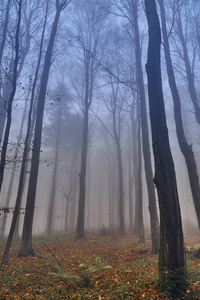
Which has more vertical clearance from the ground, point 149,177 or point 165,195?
point 149,177

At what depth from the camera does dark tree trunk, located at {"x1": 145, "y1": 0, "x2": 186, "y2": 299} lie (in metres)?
3.92

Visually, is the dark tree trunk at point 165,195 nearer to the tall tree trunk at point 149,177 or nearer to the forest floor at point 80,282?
the forest floor at point 80,282

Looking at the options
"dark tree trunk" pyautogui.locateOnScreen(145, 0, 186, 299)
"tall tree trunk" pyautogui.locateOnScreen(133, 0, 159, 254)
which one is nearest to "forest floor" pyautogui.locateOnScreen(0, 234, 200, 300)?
"dark tree trunk" pyautogui.locateOnScreen(145, 0, 186, 299)

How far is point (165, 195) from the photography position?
421 centimetres

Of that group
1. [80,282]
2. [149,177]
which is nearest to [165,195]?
[80,282]

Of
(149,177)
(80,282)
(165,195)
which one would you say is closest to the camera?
(165,195)

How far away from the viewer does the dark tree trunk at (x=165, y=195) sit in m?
3.92

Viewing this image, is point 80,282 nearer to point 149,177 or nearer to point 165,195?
point 165,195

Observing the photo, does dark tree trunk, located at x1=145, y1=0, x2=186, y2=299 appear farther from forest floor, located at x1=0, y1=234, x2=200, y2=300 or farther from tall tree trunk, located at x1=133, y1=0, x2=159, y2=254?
tall tree trunk, located at x1=133, y1=0, x2=159, y2=254

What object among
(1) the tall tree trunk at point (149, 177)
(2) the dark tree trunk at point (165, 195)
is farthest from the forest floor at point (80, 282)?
(1) the tall tree trunk at point (149, 177)

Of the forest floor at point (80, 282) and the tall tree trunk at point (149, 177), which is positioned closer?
the forest floor at point (80, 282)

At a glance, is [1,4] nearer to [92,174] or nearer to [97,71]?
[97,71]

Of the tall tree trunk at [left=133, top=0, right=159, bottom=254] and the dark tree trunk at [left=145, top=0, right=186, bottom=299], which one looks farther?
the tall tree trunk at [left=133, top=0, right=159, bottom=254]

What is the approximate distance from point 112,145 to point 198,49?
58.7 feet
